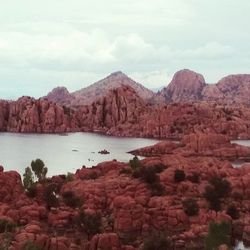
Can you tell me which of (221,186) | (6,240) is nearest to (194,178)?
(221,186)

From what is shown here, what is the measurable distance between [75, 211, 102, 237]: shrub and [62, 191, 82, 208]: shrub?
8.41 m

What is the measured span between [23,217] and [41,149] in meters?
130

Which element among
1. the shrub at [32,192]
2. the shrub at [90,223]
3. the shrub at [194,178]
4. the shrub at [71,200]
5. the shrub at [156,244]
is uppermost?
the shrub at [194,178]

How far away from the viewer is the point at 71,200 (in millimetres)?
71812

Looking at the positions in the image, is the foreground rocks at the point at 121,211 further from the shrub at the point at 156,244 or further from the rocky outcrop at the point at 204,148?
the rocky outcrop at the point at 204,148

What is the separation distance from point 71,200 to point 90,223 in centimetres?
1226

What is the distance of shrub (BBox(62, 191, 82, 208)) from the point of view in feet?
234

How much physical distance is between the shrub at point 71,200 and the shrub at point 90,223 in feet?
27.6

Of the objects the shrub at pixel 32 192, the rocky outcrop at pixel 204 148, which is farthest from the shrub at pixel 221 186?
the rocky outcrop at pixel 204 148

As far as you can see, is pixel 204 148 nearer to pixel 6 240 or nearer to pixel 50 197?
pixel 50 197

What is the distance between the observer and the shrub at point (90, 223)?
60062mm

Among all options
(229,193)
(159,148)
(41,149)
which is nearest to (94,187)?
(229,193)

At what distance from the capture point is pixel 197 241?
60000 mm

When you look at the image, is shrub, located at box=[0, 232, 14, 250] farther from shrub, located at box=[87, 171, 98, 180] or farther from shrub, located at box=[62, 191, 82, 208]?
shrub, located at box=[87, 171, 98, 180]
